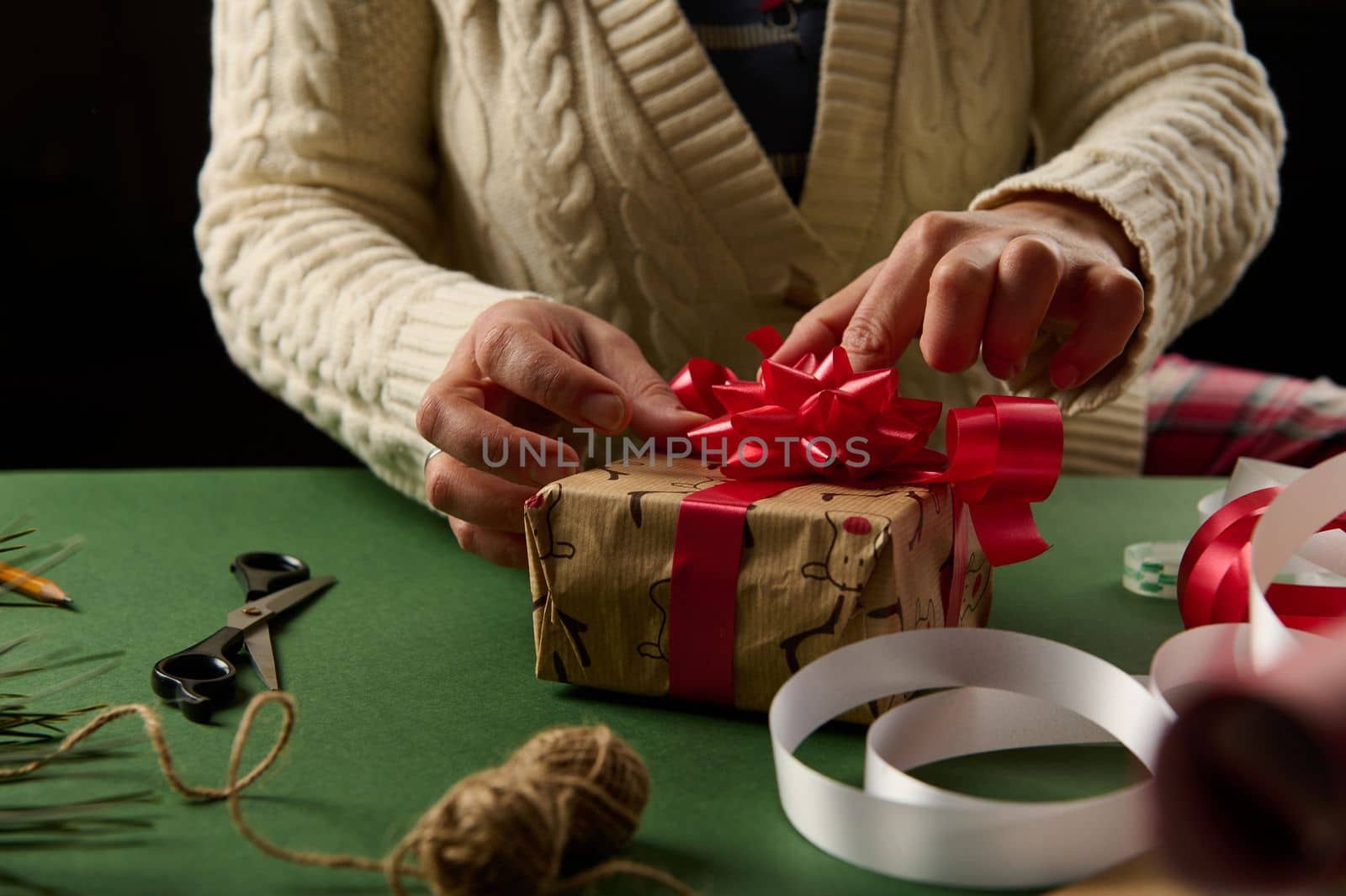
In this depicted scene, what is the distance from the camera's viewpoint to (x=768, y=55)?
38.4 inches

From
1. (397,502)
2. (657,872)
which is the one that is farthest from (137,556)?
(657,872)

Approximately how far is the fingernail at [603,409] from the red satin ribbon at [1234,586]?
330 mm

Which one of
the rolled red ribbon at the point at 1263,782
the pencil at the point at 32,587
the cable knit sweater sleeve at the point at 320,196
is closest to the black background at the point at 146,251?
the cable knit sweater sleeve at the point at 320,196

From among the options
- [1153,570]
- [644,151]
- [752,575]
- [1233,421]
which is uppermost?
[644,151]

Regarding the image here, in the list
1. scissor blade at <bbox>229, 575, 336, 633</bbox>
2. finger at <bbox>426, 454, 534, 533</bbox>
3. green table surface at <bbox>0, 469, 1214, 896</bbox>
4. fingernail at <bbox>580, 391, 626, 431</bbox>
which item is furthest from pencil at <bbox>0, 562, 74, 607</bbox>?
fingernail at <bbox>580, 391, 626, 431</bbox>

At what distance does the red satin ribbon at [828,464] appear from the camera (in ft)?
1.72

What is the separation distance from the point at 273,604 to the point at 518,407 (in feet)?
0.62

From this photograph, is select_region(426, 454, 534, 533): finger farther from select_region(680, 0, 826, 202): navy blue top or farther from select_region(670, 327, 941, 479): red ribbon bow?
select_region(680, 0, 826, 202): navy blue top

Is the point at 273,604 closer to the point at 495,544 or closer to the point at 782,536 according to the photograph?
the point at 495,544

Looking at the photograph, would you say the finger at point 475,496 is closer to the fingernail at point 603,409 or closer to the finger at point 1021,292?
the fingernail at point 603,409

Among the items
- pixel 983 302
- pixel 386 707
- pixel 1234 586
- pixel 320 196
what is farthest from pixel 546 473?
pixel 320 196

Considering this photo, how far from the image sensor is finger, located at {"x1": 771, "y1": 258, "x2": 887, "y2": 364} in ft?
2.22

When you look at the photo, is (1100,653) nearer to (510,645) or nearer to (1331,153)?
(510,645)

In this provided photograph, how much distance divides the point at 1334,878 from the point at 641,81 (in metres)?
0.81
